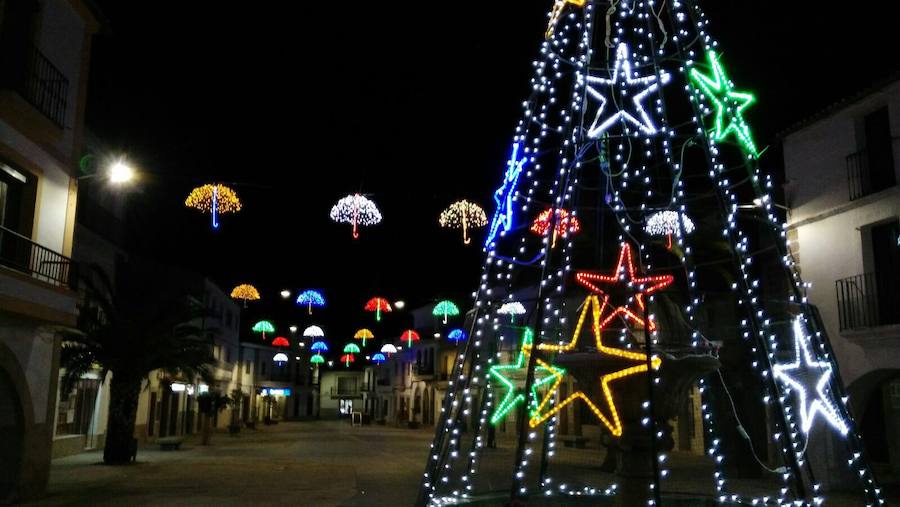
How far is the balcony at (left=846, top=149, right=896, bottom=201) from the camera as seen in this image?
1597 centimetres

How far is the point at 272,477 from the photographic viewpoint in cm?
1912

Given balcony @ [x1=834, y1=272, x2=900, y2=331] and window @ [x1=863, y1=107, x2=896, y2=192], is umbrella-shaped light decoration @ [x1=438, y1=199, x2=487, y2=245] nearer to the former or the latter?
balcony @ [x1=834, y1=272, x2=900, y2=331]

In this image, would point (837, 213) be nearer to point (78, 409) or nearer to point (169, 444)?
point (169, 444)

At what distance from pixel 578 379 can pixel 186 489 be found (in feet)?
36.5

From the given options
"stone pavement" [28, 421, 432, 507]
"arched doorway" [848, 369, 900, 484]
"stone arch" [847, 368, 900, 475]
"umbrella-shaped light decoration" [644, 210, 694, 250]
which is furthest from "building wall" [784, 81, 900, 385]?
"stone pavement" [28, 421, 432, 507]

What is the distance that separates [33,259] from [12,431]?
126 inches

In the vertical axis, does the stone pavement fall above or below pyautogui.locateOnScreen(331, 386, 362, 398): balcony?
below

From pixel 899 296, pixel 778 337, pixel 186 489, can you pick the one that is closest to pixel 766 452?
pixel 778 337

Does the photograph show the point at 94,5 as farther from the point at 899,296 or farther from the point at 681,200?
the point at 899,296

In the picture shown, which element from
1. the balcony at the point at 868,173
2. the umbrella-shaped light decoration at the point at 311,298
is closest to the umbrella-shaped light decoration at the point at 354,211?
the balcony at the point at 868,173

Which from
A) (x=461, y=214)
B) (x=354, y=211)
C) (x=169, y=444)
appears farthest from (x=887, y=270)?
(x=169, y=444)

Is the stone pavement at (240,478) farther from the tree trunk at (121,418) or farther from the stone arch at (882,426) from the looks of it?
the stone arch at (882,426)

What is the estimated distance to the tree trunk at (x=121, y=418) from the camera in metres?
20.9

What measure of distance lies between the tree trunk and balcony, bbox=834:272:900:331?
1778 cm
